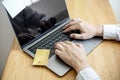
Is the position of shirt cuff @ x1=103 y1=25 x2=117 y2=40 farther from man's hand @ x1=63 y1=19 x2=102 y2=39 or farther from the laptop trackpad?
the laptop trackpad

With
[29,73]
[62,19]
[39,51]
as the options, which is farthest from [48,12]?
[29,73]

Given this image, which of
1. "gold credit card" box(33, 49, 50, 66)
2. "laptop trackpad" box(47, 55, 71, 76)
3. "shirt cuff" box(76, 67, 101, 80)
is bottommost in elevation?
"shirt cuff" box(76, 67, 101, 80)

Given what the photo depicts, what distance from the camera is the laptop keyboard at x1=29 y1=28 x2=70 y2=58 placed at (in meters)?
0.97

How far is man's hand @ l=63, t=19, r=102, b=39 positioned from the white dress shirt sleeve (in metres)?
0.03

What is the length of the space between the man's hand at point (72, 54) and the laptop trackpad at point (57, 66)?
2cm

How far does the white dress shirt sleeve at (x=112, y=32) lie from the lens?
1022 mm

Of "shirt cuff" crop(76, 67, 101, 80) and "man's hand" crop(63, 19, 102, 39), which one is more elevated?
"man's hand" crop(63, 19, 102, 39)

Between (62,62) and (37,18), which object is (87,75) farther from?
(37,18)

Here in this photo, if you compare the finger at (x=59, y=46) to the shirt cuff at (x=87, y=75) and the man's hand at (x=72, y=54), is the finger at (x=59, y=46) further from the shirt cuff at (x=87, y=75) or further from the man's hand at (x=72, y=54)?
the shirt cuff at (x=87, y=75)

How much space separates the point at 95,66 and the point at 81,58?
0.24 ft

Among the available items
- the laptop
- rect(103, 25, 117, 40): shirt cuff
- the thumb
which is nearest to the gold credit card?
the laptop

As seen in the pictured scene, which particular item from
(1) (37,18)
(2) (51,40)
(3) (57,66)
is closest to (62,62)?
(3) (57,66)

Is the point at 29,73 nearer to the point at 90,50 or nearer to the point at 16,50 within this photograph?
the point at 16,50

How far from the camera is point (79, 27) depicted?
105 centimetres
